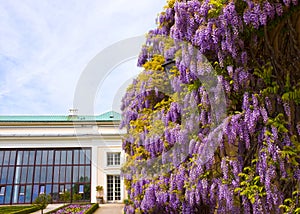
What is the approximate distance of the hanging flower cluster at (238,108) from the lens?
11.8 feet

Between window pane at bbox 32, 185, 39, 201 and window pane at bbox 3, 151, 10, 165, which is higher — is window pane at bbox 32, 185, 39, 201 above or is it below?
below

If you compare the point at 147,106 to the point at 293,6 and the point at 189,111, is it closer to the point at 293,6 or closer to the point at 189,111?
the point at 189,111

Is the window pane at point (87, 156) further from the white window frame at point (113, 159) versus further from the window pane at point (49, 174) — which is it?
the window pane at point (49, 174)

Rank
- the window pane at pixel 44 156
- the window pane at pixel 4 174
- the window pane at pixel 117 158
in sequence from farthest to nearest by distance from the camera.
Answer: the window pane at pixel 44 156
the window pane at pixel 4 174
the window pane at pixel 117 158

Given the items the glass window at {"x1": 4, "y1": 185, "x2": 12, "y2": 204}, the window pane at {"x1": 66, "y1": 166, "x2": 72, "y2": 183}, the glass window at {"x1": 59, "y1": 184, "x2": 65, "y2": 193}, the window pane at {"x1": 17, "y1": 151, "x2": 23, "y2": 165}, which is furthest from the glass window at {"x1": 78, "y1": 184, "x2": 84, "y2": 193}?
the glass window at {"x1": 4, "y1": 185, "x2": 12, "y2": 204}

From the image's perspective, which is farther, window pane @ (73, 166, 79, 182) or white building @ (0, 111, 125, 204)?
window pane @ (73, 166, 79, 182)

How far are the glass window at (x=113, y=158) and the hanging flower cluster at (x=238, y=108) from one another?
55.7 ft

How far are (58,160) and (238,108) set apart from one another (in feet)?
67.4

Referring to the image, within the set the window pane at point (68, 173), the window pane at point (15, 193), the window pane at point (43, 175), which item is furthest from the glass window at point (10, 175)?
the window pane at point (68, 173)

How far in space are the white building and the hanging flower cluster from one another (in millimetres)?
16965

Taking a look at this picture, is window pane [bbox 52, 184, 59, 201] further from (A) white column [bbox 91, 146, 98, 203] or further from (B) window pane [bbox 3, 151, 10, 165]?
(B) window pane [bbox 3, 151, 10, 165]

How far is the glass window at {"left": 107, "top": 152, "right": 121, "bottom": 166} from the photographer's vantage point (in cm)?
Answer: 2192

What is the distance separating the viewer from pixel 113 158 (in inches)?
870

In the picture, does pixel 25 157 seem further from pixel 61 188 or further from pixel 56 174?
pixel 61 188
